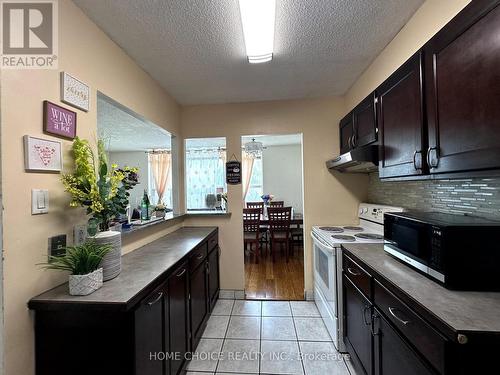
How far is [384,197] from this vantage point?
2324 millimetres

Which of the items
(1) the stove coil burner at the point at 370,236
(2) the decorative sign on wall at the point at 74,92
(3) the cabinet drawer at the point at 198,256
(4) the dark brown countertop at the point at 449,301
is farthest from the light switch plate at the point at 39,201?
(1) the stove coil burner at the point at 370,236

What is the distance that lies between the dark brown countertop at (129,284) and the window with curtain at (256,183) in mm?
3925

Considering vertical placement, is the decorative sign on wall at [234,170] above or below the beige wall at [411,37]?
below

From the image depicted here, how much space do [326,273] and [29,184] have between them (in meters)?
2.17

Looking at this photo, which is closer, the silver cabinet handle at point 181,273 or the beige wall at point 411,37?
the beige wall at point 411,37

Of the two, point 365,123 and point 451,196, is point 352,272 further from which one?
point 365,123

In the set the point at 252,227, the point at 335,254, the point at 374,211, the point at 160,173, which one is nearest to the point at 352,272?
the point at 335,254

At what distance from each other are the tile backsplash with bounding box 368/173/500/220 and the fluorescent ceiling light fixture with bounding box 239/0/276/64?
144cm

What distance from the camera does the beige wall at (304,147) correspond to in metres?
2.72

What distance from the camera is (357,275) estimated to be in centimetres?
151

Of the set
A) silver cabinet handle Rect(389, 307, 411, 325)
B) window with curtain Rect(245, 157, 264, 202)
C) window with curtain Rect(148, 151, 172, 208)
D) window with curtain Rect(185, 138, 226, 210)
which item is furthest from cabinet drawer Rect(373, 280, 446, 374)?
window with curtain Rect(148, 151, 172, 208)

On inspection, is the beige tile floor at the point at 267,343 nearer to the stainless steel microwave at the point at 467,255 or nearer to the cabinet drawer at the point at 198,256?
the cabinet drawer at the point at 198,256

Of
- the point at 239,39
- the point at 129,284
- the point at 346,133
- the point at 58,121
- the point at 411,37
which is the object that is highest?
the point at 239,39

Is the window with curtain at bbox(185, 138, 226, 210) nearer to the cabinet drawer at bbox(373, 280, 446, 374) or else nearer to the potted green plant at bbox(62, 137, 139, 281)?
the potted green plant at bbox(62, 137, 139, 281)
